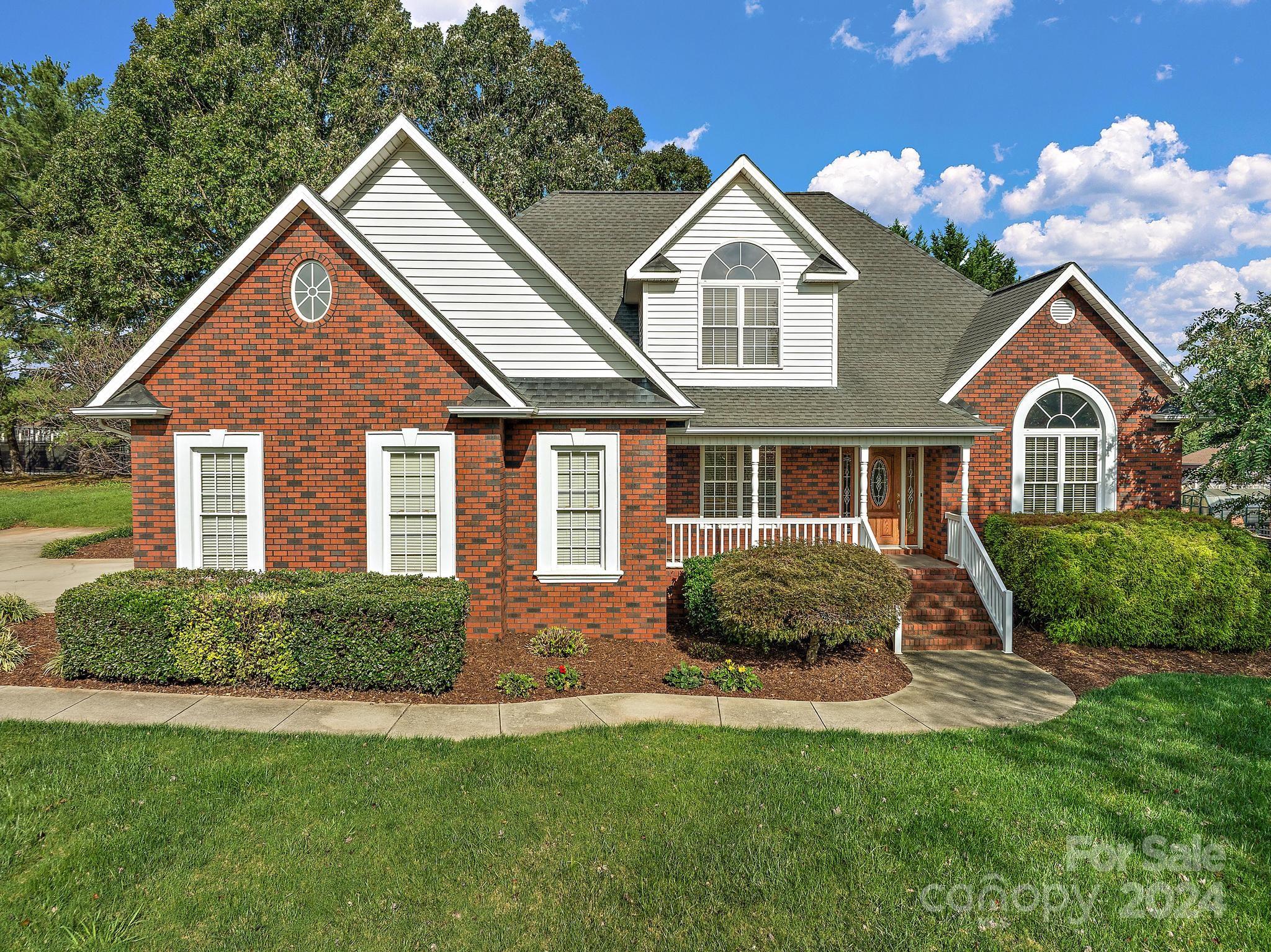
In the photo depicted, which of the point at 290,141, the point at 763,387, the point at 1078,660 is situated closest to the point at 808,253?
the point at 763,387

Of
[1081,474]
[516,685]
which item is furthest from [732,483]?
[516,685]

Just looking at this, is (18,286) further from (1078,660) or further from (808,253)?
(1078,660)

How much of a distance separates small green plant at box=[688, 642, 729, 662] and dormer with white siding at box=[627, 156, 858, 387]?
5.02 metres

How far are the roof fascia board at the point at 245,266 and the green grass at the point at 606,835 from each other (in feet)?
15.9

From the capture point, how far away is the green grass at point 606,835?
13.1 ft

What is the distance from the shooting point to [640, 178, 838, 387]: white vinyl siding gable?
41.7ft

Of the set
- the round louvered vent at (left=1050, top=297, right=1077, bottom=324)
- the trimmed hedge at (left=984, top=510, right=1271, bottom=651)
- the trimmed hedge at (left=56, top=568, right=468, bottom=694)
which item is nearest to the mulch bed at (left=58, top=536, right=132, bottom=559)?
the trimmed hedge at (left=56, top=568, right=468, bottom=694)

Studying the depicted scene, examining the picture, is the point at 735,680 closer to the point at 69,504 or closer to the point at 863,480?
the point at 863,480

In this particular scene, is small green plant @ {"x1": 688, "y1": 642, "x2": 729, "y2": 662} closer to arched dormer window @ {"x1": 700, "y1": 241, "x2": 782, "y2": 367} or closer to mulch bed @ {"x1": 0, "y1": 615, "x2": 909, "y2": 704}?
mulch bed @ {"x1": 0, "y1": 615, "x2": 909, "y2": 704}

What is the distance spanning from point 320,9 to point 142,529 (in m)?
30.9

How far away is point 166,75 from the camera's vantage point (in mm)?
26156

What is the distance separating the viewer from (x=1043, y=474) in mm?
12789

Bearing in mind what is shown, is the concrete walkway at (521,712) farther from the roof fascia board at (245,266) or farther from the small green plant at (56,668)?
the roof fascia board at (245,266)

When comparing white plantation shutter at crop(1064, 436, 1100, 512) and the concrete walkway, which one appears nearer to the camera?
the concrete walkway
